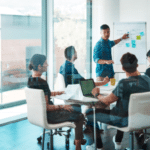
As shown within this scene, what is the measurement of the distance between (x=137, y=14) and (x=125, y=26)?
27 cm

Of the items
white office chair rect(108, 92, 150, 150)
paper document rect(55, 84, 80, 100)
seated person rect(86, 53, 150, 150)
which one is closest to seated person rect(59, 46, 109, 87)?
paper document rect(55, 84, 80, 100)

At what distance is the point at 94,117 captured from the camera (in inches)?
105

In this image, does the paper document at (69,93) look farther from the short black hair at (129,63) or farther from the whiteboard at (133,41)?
the whiteboard at (133,41)

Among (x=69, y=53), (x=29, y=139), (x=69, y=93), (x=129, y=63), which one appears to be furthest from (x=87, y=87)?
A: (x=29, y=139)

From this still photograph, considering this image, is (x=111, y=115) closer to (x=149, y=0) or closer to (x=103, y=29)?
(x=103, y=29)

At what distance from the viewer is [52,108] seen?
8.43 ft

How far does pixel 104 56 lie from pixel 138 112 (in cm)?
155

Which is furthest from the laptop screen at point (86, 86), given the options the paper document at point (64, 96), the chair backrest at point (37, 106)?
the chair backrest at point (37, 106)

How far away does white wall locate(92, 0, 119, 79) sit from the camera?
366 cm

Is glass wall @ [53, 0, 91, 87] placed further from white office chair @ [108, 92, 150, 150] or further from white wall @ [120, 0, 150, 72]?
white office chair @ [108, 92, 150, 150]

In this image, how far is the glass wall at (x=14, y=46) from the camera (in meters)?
3.85

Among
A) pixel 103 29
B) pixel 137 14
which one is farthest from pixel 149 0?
pixel 103 29

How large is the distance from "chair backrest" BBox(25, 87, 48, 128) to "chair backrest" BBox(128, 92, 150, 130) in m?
0.91

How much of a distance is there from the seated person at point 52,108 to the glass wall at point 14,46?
118cm
